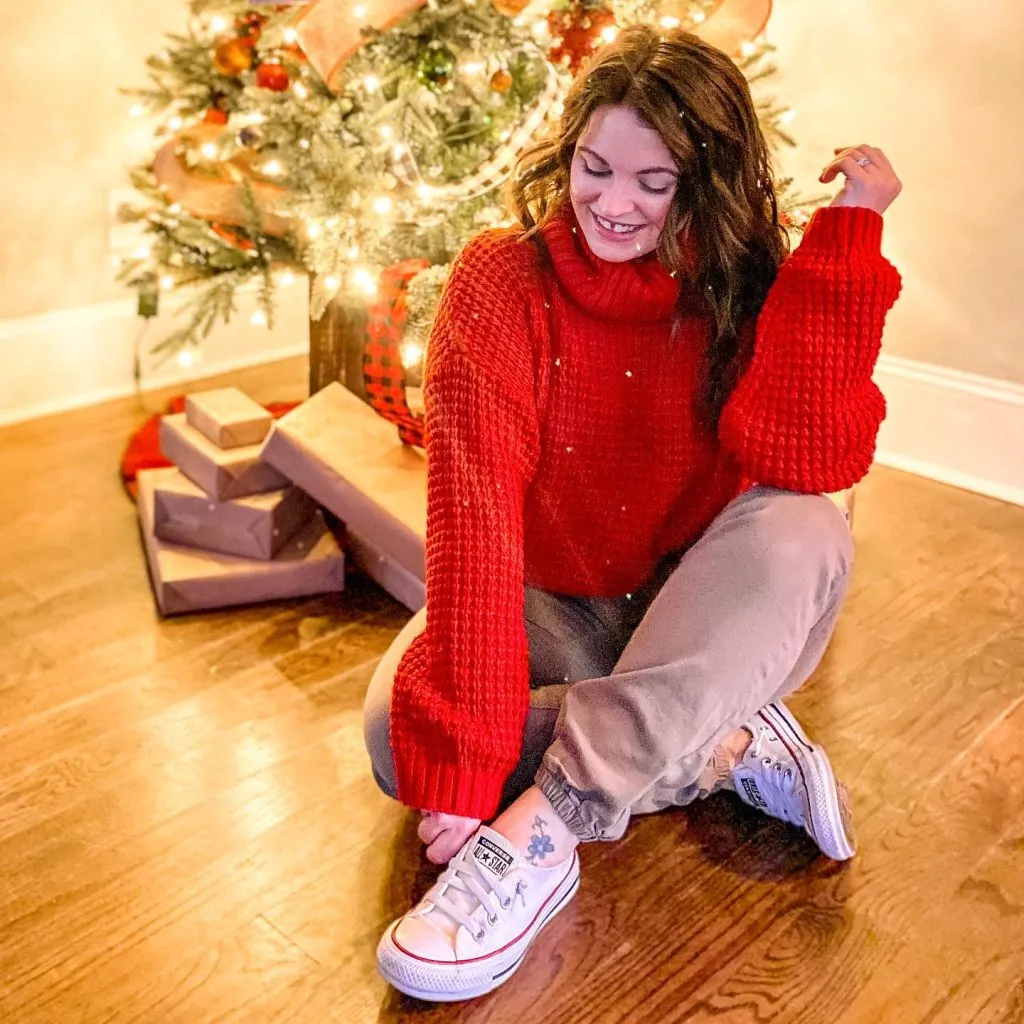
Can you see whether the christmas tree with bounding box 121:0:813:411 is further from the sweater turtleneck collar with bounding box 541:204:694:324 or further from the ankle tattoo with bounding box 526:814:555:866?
the ankle tattoo with bounding box 526:814:555:866

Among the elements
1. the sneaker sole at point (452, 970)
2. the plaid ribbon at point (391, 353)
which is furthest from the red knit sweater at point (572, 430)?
the plaid ribbon at point (391, 353)

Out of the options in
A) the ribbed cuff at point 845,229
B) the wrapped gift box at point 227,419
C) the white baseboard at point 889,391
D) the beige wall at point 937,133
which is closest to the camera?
the ribbed cuff at point 845,229

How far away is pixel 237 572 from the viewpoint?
5.16 ft

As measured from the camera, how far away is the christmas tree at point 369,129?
1.70 metres

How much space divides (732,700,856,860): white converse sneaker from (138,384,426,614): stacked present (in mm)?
492

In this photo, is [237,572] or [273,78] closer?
[237,572]

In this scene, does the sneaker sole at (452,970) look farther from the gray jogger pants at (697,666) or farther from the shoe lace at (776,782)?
the shoe lace at (776,782)

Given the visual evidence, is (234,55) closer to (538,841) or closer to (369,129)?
(369,129)

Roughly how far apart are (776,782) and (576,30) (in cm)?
116

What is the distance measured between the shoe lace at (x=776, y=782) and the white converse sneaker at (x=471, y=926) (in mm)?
284

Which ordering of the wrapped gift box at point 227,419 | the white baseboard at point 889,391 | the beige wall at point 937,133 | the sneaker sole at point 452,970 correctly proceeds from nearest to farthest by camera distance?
the sneaker sole at point 452,970
the wrapped gift box at point 227,419
the beige wall at point 937,133
the white baseboard at point 889,391

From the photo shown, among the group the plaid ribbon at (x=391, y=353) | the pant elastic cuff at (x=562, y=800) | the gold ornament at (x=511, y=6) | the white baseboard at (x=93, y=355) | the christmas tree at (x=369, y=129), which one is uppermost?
the gold ornament at (x=511, y=6)

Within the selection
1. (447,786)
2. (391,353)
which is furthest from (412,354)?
(447,786)

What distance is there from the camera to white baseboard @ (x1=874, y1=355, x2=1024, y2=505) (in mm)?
2115
